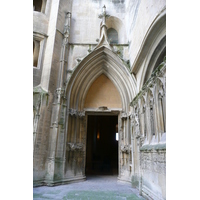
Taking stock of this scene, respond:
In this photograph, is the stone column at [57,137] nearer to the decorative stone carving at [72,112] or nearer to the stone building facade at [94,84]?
the stone building facade at [94,84]

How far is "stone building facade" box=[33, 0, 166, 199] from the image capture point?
4.63 meters

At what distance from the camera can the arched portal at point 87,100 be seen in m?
6.61

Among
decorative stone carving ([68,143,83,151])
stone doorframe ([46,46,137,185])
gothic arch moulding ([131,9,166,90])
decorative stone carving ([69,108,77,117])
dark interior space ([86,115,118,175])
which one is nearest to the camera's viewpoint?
gothic arch moulding ([131,9,166,90])

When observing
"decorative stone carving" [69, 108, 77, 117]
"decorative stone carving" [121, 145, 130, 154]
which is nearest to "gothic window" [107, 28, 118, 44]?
"decorative stone carving" [69, 108, 77, 117]

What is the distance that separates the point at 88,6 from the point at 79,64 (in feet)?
12.8

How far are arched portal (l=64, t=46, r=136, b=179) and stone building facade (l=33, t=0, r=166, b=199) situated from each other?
0.04 meters

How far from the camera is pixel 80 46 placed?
7.76 meters

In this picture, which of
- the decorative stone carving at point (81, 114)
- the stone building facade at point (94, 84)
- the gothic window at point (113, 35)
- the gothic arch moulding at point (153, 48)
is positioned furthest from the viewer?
the gothic window at point (113, 35)

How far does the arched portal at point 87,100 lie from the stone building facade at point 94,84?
4 cm

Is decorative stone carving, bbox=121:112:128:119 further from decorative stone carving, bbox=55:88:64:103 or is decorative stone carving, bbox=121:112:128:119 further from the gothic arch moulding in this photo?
decorative stone carving, bbox=55:88:64:103

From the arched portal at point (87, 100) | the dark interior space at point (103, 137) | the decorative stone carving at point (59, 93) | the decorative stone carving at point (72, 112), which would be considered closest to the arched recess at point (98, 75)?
the arched portal at point (87, 100)

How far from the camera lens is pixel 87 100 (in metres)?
7.73

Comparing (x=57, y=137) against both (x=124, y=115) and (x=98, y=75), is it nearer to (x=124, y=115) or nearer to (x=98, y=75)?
(x=124, y=115)

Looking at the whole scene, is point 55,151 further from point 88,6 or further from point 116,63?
point 88,6
